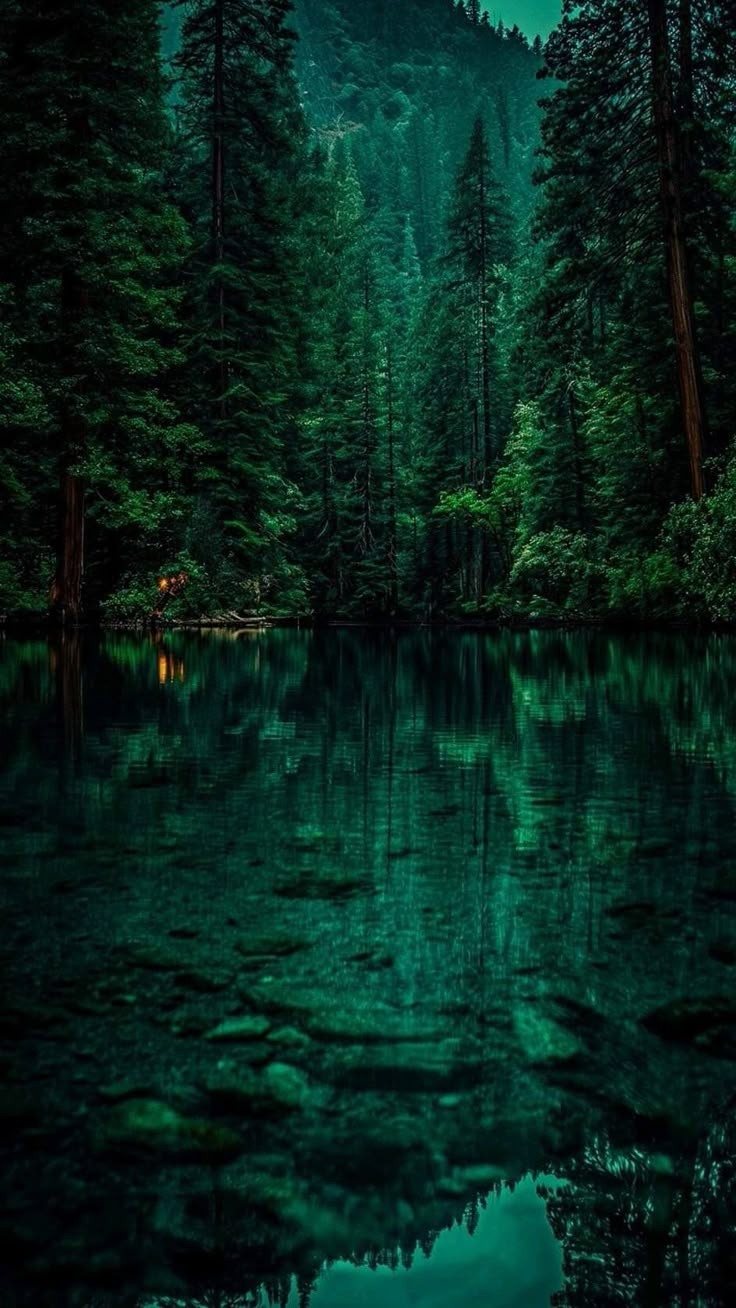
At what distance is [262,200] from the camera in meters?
27.7

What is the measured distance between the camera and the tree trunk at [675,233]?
15.9 metres

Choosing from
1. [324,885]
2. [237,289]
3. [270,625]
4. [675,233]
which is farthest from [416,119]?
[324,885]

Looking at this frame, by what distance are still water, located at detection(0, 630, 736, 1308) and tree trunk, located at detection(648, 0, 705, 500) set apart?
12506 mm

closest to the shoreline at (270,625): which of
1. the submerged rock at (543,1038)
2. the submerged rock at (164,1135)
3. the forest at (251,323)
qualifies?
the forest at (251,323)

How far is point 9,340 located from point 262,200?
44.6 ft

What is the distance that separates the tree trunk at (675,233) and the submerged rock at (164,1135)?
15.5 meters

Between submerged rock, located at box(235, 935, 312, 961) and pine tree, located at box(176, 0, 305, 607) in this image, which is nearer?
submerged rock, located at box(235, 935, 312, 961)

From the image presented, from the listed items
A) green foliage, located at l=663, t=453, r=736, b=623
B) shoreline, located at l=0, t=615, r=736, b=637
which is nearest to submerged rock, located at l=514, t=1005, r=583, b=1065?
green foliage, located at l=663, t=453, r=736, b=623

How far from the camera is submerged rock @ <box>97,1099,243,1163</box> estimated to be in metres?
1.69

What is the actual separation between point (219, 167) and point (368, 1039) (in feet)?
91.2

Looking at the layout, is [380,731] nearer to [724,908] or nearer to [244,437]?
[724,908]

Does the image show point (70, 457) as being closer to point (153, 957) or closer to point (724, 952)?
point (153, 957)

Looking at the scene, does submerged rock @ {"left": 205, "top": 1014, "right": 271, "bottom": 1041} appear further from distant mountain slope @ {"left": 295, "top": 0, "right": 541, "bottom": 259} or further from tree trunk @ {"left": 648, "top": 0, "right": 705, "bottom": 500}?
distant mountain slope @ {"left": 295, "top": 0, "right": 541, "bottom": 259}

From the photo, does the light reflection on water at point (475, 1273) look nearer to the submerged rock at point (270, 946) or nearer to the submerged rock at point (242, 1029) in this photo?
the submerged rock at point (242, 1029)
